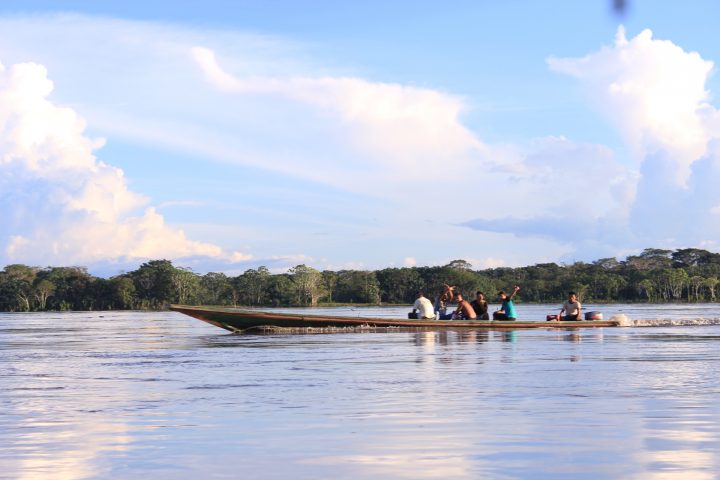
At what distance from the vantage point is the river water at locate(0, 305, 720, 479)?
26.6ft

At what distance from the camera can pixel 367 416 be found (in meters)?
11.1

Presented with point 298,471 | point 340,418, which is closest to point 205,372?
point 340,418

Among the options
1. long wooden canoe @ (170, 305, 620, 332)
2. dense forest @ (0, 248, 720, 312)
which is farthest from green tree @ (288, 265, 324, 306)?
long wooden canoe @ (170, 305, 620, 332)

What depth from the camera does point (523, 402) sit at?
39.8ft

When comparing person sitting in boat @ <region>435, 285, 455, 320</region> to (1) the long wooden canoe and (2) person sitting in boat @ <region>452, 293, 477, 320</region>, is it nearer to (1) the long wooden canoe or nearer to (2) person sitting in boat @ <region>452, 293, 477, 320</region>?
(2) person sitting in boat @ <region>452, 293, 477, 320</region>

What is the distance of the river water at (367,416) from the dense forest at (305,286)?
357 feet

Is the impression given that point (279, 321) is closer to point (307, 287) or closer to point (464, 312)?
point (464, 312)

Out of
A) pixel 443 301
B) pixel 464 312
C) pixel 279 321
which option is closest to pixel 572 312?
pixel 464 312

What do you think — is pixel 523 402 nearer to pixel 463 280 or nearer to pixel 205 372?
pixel 205 372

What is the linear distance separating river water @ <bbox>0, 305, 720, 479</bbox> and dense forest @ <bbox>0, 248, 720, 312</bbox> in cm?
10872

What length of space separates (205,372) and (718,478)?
37.7 ft

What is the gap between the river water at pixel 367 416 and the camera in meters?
8.11

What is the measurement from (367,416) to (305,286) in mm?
121608

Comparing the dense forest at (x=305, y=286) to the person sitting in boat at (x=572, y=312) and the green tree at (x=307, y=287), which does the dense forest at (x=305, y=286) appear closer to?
the green tree at (x=307, y=287)
